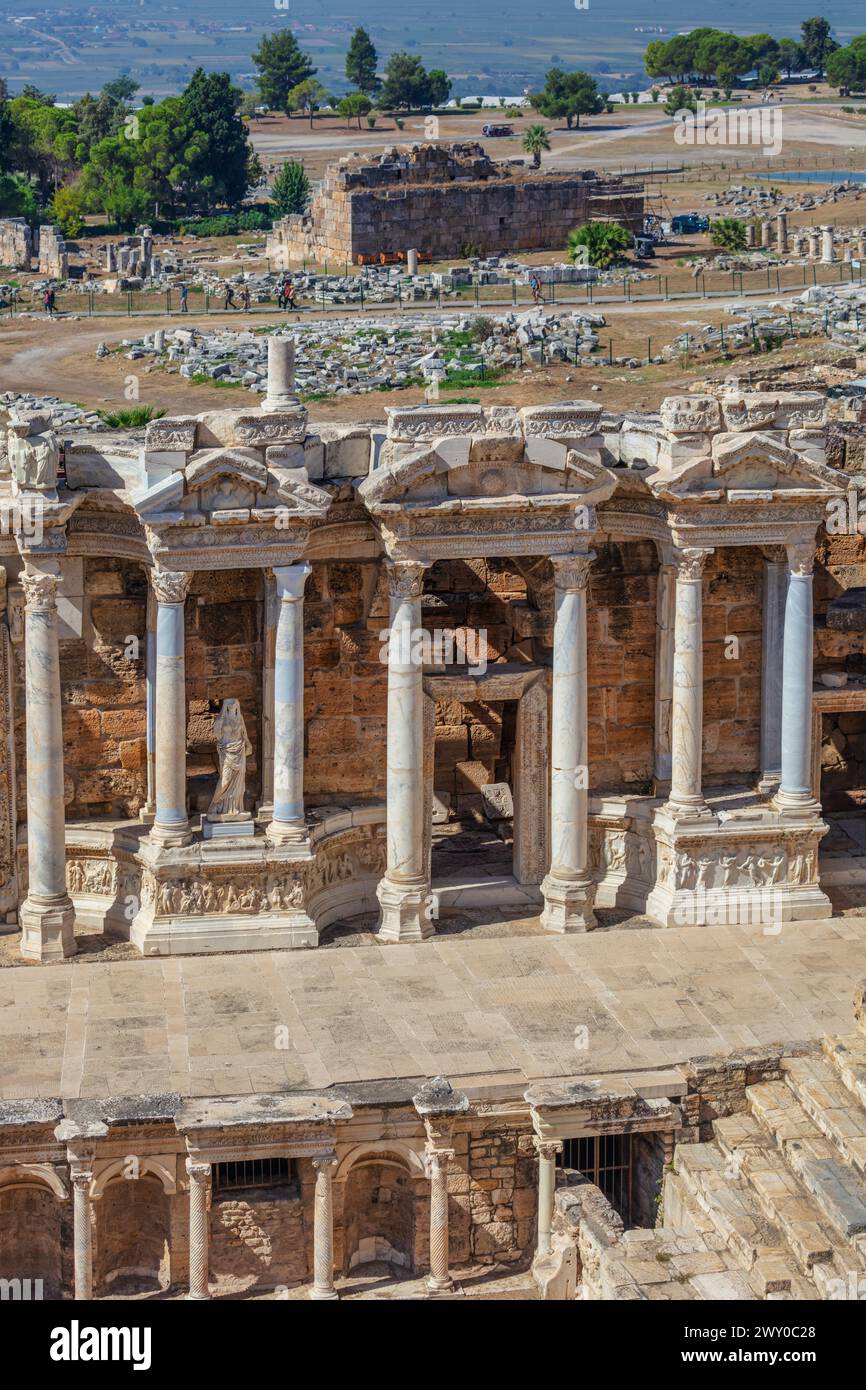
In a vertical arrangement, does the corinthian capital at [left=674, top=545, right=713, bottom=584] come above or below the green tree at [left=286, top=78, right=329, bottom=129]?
below

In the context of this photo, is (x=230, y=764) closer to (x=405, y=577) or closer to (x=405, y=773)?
(x=405, y=773)

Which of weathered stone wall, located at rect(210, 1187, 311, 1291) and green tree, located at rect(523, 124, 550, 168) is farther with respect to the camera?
green tree, located at rect(523, 124, 550, 168)

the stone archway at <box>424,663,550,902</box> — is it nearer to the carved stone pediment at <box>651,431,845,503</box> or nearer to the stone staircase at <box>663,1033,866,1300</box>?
the carved stone pediment at <box>651,431,845,503</box>

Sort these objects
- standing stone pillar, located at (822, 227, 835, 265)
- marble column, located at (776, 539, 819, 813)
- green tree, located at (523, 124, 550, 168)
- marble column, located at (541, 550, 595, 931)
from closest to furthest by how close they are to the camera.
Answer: marble column, located at (541, 550, 595, 931) < marble column, located at (776, 539, 819, 813) < standing stone pillar, located at (822, 227, 835, 265) < green tree, located at (523, 124, 550, 168)

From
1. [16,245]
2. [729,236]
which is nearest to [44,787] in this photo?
[729,236]

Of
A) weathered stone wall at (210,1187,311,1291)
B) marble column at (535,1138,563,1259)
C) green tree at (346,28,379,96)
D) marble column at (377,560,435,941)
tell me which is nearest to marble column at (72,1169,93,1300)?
weathered stone wall at (210,1187,311,1291)

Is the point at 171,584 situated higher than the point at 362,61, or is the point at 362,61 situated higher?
the point at 362,61
